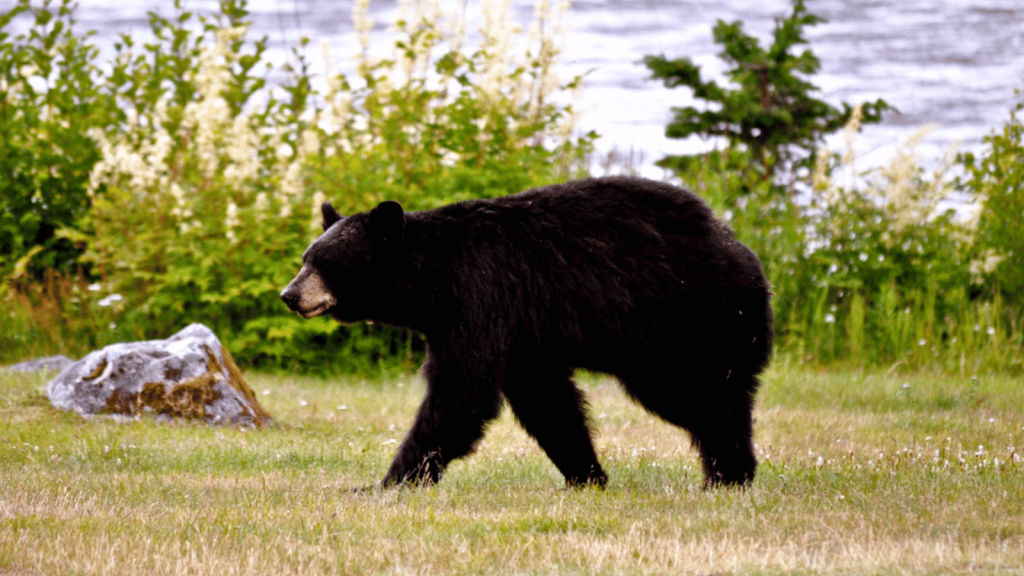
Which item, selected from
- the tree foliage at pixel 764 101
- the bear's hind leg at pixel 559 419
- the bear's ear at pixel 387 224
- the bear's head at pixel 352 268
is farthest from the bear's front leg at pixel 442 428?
the tree foliage at pixel 764 101

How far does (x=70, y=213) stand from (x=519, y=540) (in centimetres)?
991

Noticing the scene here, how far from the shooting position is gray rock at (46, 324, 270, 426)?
8.36 meters

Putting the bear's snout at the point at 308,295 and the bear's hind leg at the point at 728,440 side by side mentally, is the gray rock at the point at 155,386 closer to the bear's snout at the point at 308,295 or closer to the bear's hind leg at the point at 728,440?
the bear's snout at the point at 308,295

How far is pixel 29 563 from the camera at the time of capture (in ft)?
13.4

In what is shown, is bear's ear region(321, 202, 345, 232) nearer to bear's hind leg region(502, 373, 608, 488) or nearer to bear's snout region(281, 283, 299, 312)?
bear's snout region(281, 283, 299, 312)

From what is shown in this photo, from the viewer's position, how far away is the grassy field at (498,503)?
415cm

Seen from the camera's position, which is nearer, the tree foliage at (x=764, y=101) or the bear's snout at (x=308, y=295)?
the bear's snout at (x=308, y=295)

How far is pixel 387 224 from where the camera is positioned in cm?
561

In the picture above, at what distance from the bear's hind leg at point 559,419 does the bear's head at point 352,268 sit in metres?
0.87

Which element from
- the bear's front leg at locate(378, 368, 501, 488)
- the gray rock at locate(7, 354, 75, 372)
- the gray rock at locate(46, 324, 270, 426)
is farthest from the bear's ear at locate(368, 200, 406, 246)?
the gray rock at locate(7, 354, 75, 372)

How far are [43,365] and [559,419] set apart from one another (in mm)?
6681

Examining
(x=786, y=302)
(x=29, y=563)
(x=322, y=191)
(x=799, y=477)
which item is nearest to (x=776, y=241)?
(x=786, y=302)

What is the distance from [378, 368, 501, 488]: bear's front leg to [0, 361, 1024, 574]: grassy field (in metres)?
0.15

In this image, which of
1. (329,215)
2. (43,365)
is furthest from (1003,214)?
(43,365)
